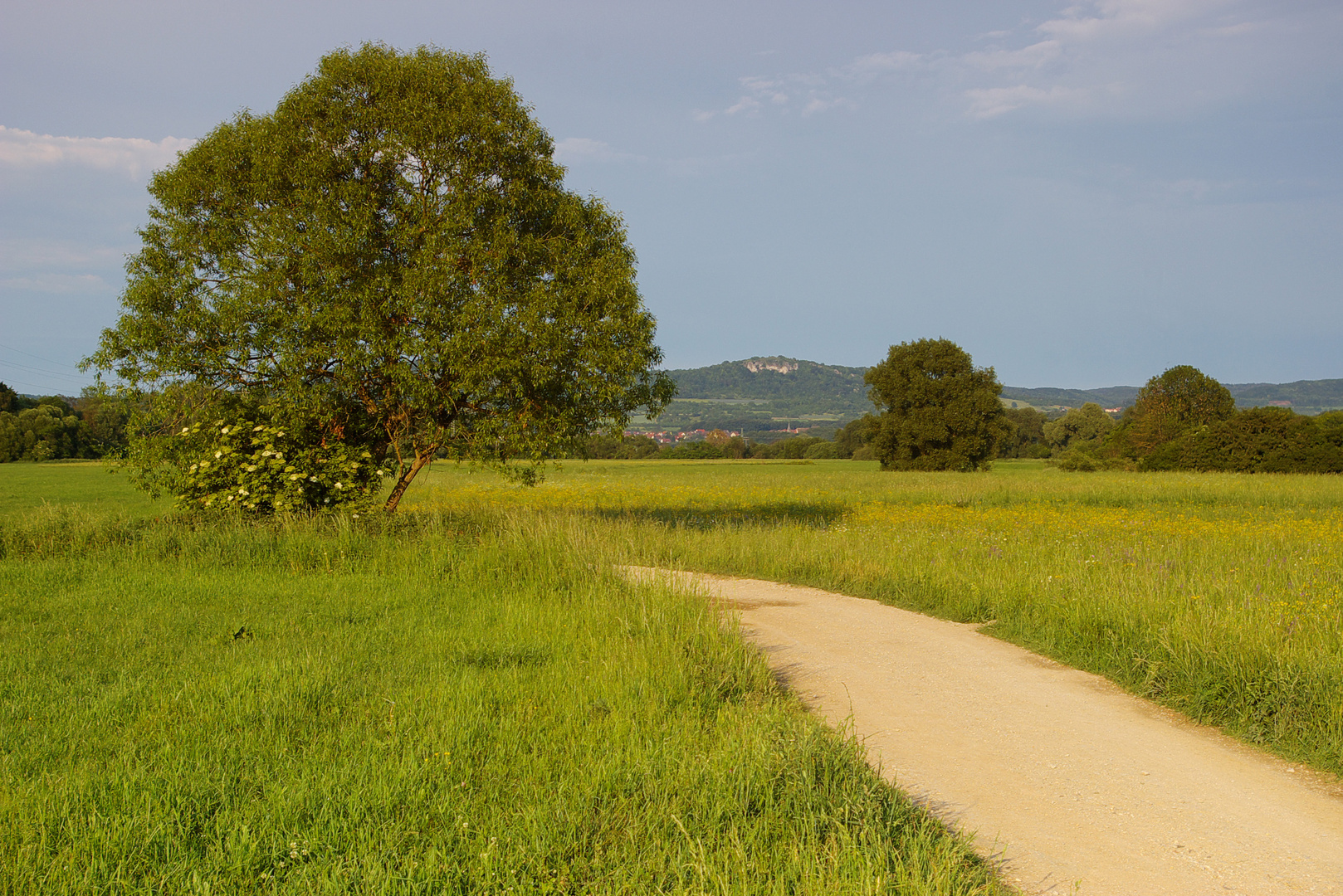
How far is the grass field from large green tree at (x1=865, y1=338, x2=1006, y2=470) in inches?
2337

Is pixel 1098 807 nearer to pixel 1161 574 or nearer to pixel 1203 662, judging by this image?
pixel 1203 662

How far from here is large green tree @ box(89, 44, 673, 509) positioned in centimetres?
1533

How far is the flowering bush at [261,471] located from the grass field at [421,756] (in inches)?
182

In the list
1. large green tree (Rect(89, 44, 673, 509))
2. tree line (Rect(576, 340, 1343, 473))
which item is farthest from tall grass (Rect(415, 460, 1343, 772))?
tree line (Rect(576, 340, 1343, 473))

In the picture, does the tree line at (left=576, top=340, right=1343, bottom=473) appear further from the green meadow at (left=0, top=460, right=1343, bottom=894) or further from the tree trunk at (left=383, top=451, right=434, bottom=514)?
the green meadow at (left=0, top=460, right=1343, bottom=894)

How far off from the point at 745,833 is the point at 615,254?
587 inches

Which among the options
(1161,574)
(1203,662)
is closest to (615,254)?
(1161,574)

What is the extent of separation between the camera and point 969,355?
66.2 meters

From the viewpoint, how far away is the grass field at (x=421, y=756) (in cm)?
373

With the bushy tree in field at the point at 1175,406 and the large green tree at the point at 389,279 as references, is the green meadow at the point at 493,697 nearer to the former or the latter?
the large green tree at the point at 389,279

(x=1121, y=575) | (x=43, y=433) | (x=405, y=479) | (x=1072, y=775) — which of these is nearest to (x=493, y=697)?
(x=1072, y=775)

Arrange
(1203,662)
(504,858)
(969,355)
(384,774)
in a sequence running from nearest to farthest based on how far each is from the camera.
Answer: (504,858)
(384,774)
(1203,662)
(969,355)

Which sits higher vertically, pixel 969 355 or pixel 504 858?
pixel 969 355

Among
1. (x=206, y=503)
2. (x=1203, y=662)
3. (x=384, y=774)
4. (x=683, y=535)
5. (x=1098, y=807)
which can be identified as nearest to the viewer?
(x=384, y=774)
